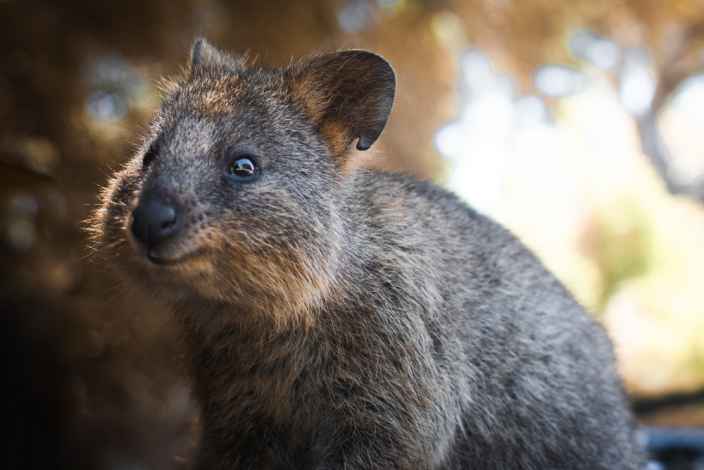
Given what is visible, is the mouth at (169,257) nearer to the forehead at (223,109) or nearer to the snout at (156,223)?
the snout at (156,223)

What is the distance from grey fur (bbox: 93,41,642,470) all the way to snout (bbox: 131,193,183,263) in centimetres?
3

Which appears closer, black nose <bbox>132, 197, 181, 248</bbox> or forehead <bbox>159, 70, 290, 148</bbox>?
black nose <bbox>132, 197, 181, 248</bbox>

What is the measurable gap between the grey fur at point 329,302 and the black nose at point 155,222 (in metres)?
0.04

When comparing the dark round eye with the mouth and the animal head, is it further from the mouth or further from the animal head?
the mouth

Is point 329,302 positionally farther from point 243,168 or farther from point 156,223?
point 156,223

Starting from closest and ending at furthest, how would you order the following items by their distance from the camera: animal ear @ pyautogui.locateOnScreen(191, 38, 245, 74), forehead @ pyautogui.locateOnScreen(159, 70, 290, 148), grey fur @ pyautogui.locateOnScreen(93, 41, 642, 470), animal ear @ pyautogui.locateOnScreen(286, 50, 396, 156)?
grey fur @ pyautogui.locateOnScreen(93, 41, 642, 470) < forehead @ pyautogui.locateOnScreen(159, 70, 290, 148) < animal ear @ pyautogui.locateOnScreen(286, 50, 396, 156) < animal ear @ pyautogui.locateOnScreen(191, 38, 245, 74)

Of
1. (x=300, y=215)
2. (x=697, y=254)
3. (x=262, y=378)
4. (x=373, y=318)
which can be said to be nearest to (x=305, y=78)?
(x=300, y=215)

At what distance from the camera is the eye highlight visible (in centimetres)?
231

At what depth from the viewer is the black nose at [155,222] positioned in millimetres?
2059

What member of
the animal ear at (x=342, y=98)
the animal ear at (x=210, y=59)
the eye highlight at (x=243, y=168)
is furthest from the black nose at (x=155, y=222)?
the animal ear at (x=210, y=59)

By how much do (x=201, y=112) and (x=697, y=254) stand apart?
17.3 feet

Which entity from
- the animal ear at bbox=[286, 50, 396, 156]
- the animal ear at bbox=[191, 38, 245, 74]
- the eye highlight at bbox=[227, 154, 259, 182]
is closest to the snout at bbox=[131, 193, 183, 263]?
the eye highlight at bbox=[227, 154, 259, 182]

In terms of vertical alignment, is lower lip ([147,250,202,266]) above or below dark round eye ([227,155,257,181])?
below

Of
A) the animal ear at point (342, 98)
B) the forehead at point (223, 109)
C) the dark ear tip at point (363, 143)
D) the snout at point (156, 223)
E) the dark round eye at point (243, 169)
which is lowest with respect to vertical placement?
the snout at point (156, 223)
